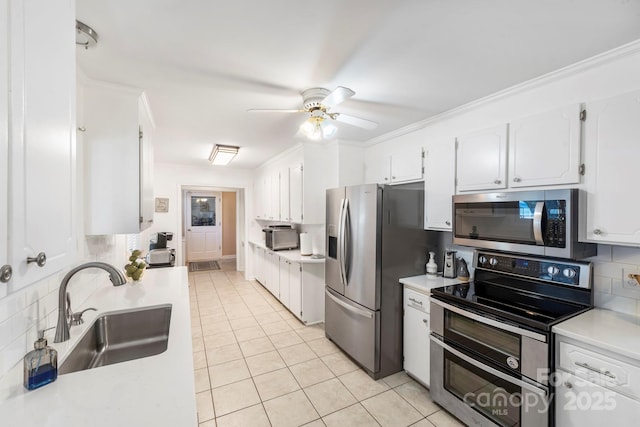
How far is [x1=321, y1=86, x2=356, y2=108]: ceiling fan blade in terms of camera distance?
1571mm

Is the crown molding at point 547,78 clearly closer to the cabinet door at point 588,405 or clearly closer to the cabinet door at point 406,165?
the cabinet door at point 406,165

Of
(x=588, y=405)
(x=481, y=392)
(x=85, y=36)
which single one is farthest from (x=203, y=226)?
(x=588, y=405)

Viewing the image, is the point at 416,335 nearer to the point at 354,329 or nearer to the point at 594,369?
the point at 354,329

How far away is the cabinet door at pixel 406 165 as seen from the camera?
268cm

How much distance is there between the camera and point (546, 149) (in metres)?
1.78

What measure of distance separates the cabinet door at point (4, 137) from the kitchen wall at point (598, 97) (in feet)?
8.16

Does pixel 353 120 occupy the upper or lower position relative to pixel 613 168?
upper

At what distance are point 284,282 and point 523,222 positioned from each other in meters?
3.04

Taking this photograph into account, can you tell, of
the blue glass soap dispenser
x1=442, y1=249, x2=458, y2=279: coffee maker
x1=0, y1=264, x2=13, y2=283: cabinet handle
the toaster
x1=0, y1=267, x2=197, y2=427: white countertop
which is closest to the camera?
x1=0, y1=264, x2=13, y2=283: cabinet handle

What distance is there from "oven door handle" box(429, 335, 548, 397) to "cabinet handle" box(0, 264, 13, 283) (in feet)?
7.27

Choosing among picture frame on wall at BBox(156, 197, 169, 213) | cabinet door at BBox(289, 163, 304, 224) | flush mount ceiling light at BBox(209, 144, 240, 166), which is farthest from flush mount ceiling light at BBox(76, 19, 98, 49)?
picture frame on wall at BBox(156, 197, 169, 213)

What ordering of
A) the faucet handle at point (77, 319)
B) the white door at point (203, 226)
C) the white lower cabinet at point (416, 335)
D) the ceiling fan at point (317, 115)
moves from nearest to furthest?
the faucet handle at point (77, 319) → the ceiling fan at point (317, 115) → the white lower cabinet at point (416, 335) → the white door at point (203, 226)

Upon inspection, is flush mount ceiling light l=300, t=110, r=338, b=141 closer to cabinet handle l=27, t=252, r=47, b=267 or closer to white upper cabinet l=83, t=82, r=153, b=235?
white upper cabinet l=83, t=82, r=153, b=235

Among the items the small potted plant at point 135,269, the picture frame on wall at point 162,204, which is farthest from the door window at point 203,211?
the small potted plant at point 135,269
